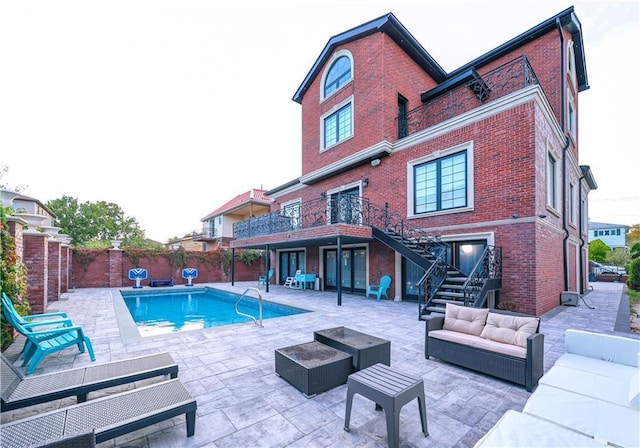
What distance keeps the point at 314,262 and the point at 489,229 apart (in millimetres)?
8972

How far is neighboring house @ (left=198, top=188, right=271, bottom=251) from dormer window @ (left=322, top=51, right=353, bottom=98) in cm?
1185

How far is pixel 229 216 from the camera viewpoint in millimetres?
29844

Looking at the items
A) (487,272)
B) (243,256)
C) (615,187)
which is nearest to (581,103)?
(487,272)

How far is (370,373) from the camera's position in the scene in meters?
3.00

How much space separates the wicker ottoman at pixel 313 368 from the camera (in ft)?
11.5

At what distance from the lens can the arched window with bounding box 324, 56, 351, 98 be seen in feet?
44.0

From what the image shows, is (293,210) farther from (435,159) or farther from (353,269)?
(435,159)

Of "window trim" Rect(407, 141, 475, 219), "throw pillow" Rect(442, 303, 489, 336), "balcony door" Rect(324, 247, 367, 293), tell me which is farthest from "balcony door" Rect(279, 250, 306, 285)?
"throw pillow" Rect(442, 303, 489, 336)

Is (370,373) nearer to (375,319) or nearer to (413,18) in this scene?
(375,319)

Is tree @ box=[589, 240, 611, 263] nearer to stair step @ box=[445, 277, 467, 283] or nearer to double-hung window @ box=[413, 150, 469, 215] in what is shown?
double-hung window @ box=[413, 150, 469, 215]

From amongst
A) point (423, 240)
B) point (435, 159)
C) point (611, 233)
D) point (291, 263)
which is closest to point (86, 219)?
point (291, 263)

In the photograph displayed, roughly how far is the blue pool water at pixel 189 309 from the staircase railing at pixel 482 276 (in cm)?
486

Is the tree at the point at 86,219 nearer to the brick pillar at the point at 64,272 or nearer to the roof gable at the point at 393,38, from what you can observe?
the brick pillar at the point at 64,272

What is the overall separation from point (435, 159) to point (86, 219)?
115ft
